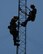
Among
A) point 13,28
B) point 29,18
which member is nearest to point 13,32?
point 13,28

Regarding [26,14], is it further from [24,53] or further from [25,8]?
[24,53]

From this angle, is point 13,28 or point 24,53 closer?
point 13,28

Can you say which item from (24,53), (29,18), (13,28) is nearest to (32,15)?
(29,18)

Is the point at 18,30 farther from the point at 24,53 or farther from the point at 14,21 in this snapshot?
the point at 24,53

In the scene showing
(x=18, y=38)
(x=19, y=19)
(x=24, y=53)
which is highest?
(x=19, y=19)

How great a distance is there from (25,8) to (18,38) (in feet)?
2.04

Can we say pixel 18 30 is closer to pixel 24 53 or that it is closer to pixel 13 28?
pixel 13 28

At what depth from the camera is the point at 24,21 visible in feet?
18.0

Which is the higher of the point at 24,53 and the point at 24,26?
the point at 24,26

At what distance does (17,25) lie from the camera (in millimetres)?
5406

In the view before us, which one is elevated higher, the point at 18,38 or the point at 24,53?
the point at 18,38

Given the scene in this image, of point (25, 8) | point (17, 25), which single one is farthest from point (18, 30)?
point (25, 8)

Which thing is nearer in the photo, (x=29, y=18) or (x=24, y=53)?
(x=29, y=18)

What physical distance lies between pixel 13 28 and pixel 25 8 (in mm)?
577
